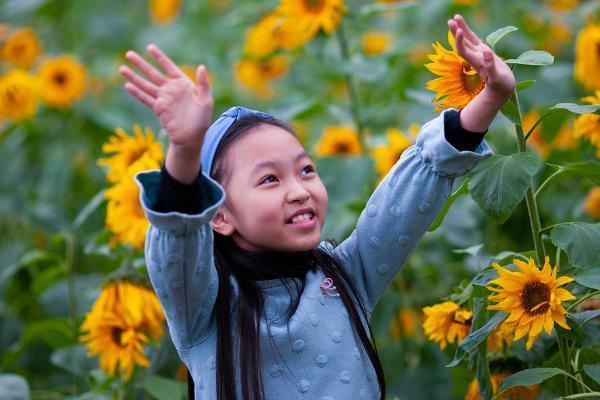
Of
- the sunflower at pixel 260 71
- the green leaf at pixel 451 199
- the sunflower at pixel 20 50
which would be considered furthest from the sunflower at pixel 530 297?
the sunflower at pixel 20 50

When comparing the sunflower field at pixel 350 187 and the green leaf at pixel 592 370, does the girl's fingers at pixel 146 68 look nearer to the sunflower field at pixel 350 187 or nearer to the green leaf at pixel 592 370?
the sunflower field at pixel 350 187

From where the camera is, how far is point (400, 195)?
1.40 metres

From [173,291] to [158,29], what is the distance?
321 centimetres

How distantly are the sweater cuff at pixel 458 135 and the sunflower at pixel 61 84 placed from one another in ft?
5.76

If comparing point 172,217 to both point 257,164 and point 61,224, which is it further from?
point 61,224

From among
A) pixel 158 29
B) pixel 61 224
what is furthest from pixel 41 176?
pixel 158 29

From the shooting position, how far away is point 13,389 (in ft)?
6.27

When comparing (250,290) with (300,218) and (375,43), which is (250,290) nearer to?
(300,218)

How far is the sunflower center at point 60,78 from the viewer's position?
2955 mm

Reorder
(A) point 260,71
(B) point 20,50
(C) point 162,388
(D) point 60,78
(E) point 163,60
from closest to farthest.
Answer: (E) point 163,60, (C) point 162,388, (D) point 60,78, (B) point 20,50, (A) point 260,71

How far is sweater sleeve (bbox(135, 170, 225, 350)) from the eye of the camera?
1.24 m

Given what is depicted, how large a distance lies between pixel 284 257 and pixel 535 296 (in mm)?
307

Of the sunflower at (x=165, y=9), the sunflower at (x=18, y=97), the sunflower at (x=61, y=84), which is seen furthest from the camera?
the sunflower at (x=165, y=9)

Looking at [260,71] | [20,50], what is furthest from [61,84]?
[260,71]
